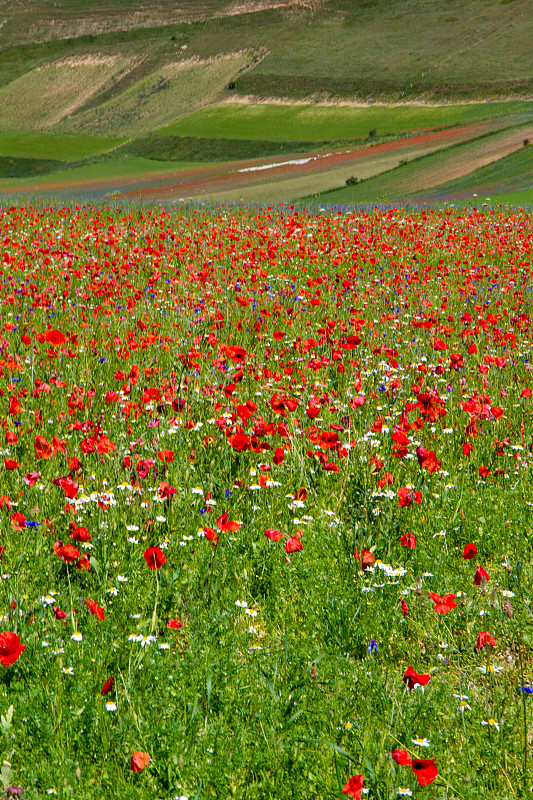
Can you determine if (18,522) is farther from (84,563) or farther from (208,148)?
(208,148)

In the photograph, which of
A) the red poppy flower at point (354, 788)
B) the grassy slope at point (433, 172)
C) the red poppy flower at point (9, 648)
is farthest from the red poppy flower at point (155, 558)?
the grassy slope at point (433, 172)

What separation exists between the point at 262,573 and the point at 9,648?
142cm

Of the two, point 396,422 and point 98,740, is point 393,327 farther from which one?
point 98,740

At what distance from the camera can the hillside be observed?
77.2 meters

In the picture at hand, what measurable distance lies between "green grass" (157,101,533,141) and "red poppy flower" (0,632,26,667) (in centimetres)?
7123

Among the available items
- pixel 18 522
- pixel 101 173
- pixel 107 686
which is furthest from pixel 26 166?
pixel 107 686

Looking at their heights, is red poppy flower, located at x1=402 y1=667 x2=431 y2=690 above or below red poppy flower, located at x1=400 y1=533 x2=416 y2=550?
above

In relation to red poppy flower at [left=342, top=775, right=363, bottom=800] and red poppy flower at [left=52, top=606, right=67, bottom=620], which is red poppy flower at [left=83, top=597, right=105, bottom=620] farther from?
red poppy flower at [left=342, top=775, right=363, bottom=800]

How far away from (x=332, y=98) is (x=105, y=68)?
83543mm

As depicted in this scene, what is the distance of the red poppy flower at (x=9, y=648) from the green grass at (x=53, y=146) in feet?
267

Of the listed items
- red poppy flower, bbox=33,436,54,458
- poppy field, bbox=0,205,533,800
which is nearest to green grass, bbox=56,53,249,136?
poppy field, bbox=0,205,533,800

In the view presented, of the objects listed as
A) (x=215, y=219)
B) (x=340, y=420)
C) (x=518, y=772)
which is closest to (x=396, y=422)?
(x=340, y=420)

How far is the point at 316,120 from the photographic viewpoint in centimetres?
8662

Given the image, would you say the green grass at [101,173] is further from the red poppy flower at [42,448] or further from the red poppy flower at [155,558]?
the red poppy flower at [155,558]
